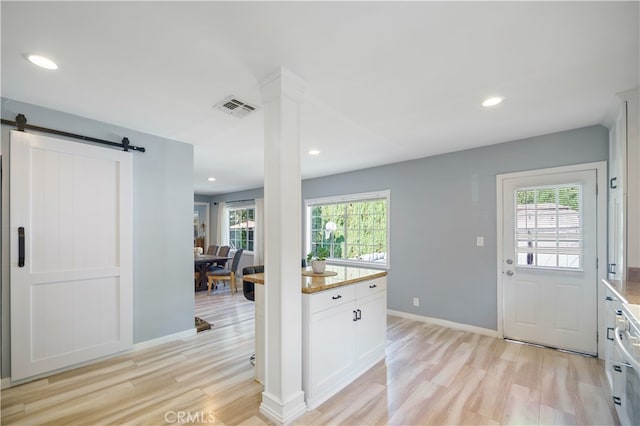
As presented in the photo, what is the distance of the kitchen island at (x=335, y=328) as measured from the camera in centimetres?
215

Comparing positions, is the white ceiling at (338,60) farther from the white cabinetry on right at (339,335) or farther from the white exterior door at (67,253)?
the white cabinetry on right at (339,335)

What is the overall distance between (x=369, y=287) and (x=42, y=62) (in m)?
2.96

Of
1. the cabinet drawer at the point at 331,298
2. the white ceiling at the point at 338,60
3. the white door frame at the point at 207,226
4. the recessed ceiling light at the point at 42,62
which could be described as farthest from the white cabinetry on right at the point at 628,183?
the white door frame at the point at 207,226

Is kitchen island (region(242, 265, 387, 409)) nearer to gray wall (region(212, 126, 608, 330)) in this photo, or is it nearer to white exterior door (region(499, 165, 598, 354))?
gray wall (region(212, 126, 608, 330))

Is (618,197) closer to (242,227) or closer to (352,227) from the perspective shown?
(352,227)

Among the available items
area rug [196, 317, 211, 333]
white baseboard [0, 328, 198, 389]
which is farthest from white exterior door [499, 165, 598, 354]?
white baseboard [0, 328, 198, 389]

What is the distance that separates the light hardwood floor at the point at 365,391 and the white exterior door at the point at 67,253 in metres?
0.26

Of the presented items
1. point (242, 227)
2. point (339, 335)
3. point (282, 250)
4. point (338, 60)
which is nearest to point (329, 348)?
point (339, 335)

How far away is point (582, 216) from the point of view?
3.05 m

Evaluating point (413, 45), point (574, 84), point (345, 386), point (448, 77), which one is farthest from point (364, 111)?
point (345, 386)

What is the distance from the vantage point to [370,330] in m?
2.77

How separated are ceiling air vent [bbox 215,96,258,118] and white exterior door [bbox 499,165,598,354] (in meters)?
3.10

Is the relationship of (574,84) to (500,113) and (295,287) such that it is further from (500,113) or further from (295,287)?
(295,287)

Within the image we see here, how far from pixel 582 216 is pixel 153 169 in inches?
186
